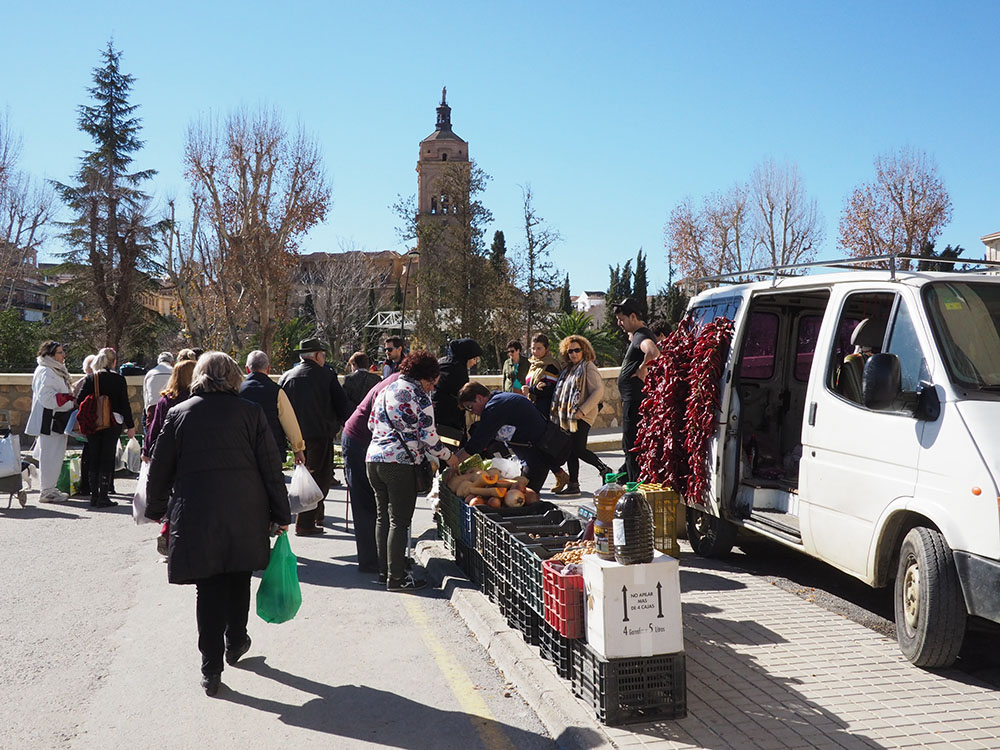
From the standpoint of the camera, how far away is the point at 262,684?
538cm

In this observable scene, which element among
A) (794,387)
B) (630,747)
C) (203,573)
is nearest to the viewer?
(630,747)

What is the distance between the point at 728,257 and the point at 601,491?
59.9 metres

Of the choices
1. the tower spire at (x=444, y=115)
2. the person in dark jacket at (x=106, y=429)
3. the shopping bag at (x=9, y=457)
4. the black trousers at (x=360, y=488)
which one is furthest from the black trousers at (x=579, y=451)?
the tower spire at (x=444, y=115)

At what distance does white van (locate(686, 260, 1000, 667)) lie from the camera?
15.9 ft

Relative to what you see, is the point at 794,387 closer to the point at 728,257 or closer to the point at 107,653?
the point at 107,653

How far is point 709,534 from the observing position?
320 inches

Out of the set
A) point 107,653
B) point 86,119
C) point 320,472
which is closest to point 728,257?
point 86,119

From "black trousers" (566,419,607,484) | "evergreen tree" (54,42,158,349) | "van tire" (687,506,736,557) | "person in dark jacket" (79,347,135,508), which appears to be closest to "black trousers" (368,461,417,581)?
"van tire" (687,506,736,557)

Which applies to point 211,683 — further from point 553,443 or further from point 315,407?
point 315,407

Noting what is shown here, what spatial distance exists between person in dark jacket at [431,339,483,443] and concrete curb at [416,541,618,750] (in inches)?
107

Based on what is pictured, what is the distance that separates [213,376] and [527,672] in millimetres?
2434

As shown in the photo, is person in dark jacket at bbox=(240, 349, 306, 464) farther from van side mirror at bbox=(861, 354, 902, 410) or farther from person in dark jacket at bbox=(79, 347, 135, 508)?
van side mirror at bbox=(861, 354, 902, 410)

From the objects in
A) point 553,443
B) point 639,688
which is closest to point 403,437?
point 553,443

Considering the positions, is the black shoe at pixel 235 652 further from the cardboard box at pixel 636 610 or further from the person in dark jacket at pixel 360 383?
the person in dark jacket at pixel 360 383
